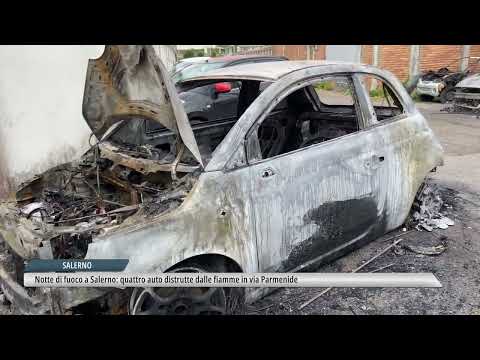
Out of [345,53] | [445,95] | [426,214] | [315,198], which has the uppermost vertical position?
[345,53]

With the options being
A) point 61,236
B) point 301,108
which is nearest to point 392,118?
point 301,108

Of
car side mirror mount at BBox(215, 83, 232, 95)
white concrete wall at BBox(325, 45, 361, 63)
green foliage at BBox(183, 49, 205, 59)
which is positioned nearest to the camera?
car side mirror mount at BBox(215, 83, 232, 95)

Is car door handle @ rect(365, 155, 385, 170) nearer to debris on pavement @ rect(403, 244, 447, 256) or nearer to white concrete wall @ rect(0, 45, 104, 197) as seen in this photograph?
debris on pavement @ rect(403, 244, 447, 256)

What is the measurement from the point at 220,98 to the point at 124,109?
2.81 m

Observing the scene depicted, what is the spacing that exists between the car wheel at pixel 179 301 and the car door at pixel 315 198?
16.0 inches

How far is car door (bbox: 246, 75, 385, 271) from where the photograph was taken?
113 inches

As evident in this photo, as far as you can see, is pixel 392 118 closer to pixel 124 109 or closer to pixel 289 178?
pixel 289 178

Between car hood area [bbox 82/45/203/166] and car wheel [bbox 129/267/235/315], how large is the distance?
2.61 feet

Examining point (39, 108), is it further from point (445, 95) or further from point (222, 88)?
point (445, 95)

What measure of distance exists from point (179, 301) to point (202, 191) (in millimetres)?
666

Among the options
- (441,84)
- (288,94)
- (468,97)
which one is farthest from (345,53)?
(288,94)

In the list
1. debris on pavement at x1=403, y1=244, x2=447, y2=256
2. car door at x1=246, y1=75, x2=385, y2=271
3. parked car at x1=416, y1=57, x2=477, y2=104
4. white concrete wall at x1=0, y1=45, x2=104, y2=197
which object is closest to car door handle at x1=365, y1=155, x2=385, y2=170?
car door at x1=246, y1=75, x2=385, y2=271

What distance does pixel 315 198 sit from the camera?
3104mm

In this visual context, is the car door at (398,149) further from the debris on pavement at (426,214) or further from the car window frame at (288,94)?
the debris on pavement at (426,214)
